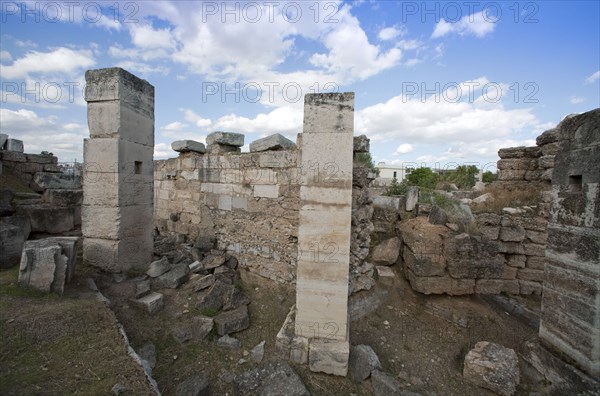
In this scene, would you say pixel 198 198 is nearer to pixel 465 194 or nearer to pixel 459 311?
Result: pixel 459 311

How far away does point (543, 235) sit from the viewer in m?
5.29

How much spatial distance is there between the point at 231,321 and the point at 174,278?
1.36 meters

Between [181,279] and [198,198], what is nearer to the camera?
[181,279]

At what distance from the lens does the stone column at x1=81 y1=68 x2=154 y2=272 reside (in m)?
4.30

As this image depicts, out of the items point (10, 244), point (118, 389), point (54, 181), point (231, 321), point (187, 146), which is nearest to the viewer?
point (118, 389)

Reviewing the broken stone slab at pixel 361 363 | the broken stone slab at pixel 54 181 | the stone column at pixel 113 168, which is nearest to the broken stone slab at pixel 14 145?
the broken stone slab at pixel 54 181

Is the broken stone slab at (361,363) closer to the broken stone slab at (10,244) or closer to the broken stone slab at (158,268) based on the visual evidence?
the broken stone slab at (158,268)

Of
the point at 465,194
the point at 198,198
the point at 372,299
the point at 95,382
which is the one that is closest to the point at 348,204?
the point at 372,299

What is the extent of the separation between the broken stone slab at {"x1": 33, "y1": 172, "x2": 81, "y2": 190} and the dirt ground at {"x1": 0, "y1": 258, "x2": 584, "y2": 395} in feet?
17.4

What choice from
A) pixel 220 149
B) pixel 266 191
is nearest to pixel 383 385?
pixel 266 191

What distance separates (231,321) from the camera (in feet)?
12.7

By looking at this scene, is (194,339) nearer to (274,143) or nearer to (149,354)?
(149,354)

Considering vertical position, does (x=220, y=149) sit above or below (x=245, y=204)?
above

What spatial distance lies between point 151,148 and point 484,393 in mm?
6217
